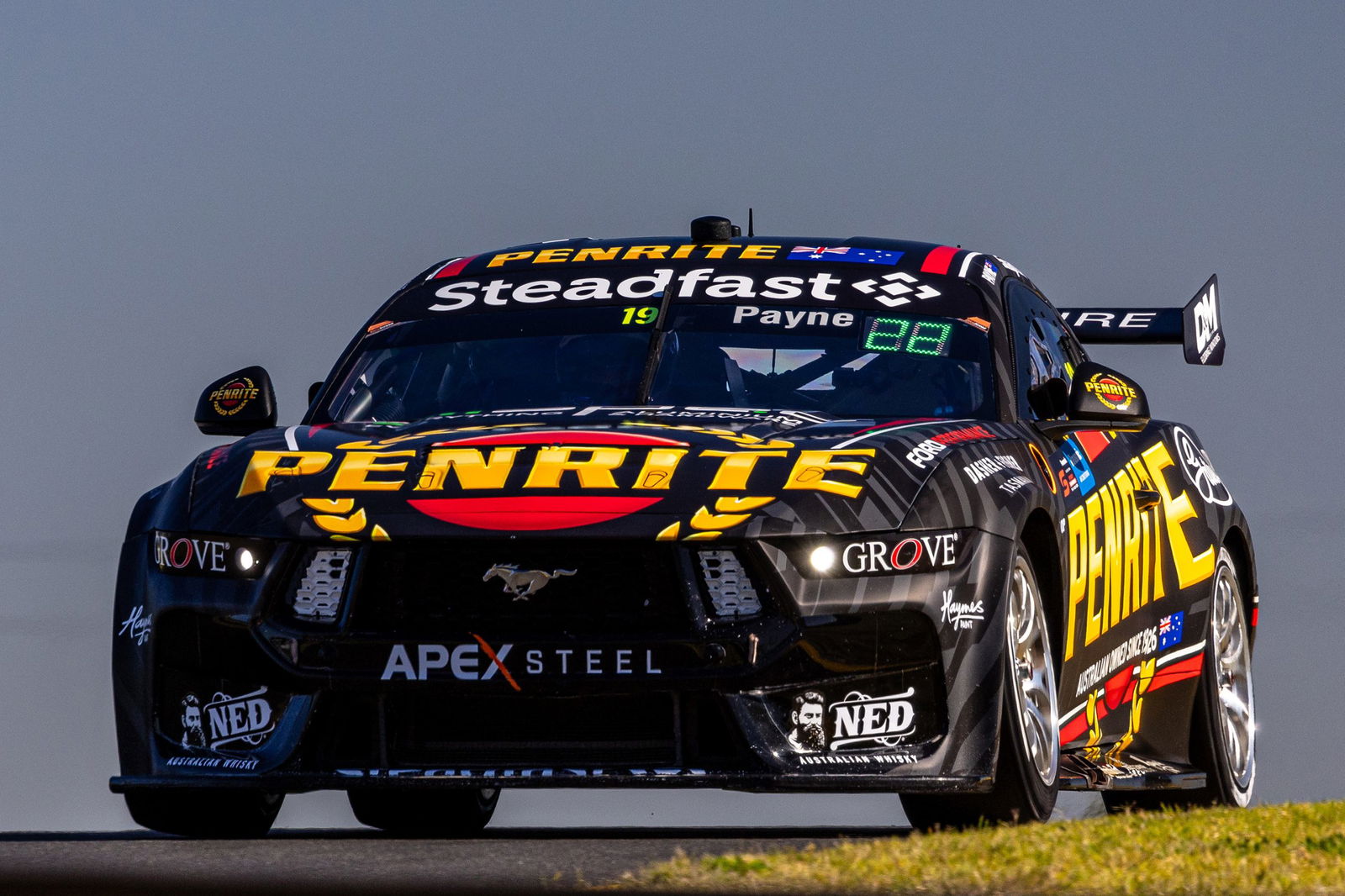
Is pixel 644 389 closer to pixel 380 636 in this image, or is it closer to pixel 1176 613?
pixel 380 636

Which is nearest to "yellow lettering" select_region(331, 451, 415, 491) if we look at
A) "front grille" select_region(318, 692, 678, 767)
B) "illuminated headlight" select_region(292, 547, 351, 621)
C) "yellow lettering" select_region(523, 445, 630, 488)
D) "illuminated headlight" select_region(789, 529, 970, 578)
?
"illuminated headlight" select_region(292, 547, 351, 621)

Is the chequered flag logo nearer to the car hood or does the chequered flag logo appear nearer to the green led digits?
the green led digits

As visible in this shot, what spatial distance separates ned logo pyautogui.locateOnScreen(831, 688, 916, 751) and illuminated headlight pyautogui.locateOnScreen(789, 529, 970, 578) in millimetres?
301

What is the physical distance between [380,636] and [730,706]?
2.83ft

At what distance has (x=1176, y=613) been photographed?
28.8 feet

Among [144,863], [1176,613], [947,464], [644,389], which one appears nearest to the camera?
[144,863]

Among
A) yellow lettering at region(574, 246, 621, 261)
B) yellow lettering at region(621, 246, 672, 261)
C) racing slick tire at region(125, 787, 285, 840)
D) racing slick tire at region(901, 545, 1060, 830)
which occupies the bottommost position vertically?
racing slick tire at region(125, 787, 285, 840)

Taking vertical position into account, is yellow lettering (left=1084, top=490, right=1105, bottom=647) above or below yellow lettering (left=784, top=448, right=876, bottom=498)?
below

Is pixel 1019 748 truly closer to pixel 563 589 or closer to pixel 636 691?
pixel 636 691

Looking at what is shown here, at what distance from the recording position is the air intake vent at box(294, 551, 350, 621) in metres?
6.40

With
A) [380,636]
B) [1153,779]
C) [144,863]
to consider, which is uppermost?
[380,636]

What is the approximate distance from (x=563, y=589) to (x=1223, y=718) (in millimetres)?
3739

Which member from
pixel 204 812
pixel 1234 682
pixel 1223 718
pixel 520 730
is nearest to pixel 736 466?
pixel 520 730

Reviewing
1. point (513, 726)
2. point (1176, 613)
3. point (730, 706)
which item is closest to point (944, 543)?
point (730, 706)
